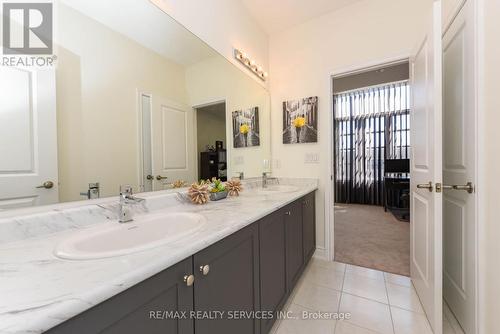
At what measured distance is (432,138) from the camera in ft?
4.14

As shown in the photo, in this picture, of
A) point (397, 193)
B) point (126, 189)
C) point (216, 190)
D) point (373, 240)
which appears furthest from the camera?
point (397, 193)

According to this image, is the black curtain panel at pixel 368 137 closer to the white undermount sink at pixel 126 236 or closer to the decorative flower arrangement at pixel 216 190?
the decorative flower arrangement at pixel 216 190

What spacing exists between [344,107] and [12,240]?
5467 mm

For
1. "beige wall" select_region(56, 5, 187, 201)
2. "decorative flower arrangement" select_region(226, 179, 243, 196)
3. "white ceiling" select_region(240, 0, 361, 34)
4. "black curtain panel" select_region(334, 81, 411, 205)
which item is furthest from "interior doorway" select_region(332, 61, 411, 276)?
"beige wall" select_region(56, 5, 187, 201)

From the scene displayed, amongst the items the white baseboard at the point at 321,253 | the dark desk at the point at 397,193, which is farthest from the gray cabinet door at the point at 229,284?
the dark desk at the point at 397,193

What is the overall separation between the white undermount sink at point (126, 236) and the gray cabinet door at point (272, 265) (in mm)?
410

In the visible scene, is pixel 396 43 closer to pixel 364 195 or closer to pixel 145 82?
pixel 145 82

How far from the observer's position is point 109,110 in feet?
3.42

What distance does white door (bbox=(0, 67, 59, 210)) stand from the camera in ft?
2.47

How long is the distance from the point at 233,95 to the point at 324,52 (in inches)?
45.6

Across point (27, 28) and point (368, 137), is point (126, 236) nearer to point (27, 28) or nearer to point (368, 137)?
point (27, 28)

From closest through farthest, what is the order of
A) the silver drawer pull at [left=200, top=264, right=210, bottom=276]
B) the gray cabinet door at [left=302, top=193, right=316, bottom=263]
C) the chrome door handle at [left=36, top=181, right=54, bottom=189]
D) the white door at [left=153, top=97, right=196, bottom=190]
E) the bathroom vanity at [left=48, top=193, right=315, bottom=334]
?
the bathroom vanity at [left=48, top=193, right=315, bottom=334]
the silver drawer pull at [left=200, top=264, right=210, bottom=276]
the chrome door handle at [left=36, top=181, right=54, bottom=189]
the white door at [left=153, top=97, right=196, bottom=190]
the gray cabinet door at [left=302, top=193, right=316, bottom=263]

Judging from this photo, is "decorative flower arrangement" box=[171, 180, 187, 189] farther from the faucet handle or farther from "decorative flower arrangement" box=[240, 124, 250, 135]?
"decorative flower arrangement" box=[240, 124, 250, 135]

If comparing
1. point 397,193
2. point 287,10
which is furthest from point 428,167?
point 397,193
